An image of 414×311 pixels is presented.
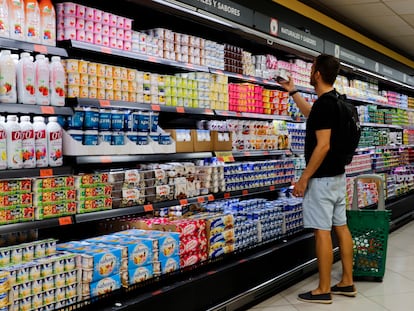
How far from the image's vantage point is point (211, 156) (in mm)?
4402

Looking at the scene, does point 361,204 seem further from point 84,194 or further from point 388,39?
point 84,194

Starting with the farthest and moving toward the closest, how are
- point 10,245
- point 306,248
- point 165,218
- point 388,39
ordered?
point 388,39, point 306,248, point 165,218, point 10,245

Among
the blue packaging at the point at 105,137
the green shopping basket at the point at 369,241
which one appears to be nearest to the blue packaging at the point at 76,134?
the blue packaging at the point at 105,137

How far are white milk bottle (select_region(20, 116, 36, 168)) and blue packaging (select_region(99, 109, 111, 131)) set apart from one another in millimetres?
532

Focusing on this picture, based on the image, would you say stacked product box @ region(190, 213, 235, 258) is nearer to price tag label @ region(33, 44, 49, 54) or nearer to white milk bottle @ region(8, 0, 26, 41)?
price tag label @ region(33, 44, 49, 54)

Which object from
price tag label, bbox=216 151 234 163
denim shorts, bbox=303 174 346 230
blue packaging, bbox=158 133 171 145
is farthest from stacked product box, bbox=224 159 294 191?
blue packaging, bbox=158 133 171 145

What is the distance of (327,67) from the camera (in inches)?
170

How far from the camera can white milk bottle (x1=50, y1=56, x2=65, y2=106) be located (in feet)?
10.2

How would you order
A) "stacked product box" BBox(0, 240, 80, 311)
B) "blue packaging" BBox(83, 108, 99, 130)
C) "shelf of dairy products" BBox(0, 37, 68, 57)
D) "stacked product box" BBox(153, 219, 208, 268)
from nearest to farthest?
1. "stacked product box" BBox(0, 240, 80, 311)
2. "shelf of dairy products" BBox(0, 37, 68, 57)
3. "blue packaging" BBox(83, 108, 99, 130)
4. "stacked product box" BBox(153, 219, 208, 268)

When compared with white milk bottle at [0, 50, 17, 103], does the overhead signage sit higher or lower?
higher

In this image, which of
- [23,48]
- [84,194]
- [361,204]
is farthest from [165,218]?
[361,204]

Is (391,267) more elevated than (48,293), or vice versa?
(48,293)

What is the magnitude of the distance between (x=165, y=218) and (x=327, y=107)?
151 cm

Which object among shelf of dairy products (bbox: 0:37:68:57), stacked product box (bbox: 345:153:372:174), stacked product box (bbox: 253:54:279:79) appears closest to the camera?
shelf of dairy products (bbox: 0:37:68:57)
